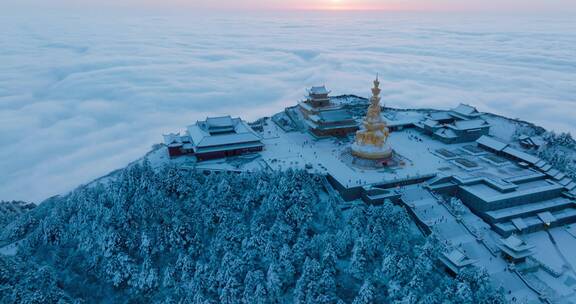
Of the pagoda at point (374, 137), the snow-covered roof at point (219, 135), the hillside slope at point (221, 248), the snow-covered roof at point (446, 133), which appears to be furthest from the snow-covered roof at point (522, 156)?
the snow-covered roof at point (219, 135)

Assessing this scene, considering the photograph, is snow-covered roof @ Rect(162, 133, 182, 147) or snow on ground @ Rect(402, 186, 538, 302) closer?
snow on ground @ Rect(402, 186, 538, 302)

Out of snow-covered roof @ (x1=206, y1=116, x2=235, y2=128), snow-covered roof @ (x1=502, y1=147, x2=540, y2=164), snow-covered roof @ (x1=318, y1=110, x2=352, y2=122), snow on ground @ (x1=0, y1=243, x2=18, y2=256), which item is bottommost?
snow on ground @ (x1=0, y1=243, x2=18, y2=256)

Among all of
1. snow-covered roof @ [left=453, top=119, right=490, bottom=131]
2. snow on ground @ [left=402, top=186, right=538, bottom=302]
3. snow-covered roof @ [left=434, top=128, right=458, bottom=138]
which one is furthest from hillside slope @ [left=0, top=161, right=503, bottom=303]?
snow-covered roof @ [left=453, top=119, right=490, bottom=131]

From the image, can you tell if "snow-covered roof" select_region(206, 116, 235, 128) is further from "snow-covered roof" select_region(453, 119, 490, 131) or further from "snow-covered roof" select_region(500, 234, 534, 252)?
"snow-covered roof" select_region(500, 234, 534, 252)

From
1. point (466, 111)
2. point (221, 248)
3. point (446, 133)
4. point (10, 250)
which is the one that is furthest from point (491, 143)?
point (10, 250)

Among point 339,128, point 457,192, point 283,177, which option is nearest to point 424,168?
point 457,192
